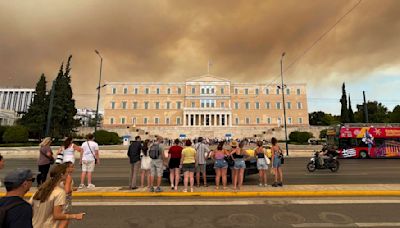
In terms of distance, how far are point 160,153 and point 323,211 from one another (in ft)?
17.2

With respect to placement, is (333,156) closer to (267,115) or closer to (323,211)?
(323,211)

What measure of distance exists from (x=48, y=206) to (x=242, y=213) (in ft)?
14.7

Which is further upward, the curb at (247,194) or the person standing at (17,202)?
the person standing at (17,202)

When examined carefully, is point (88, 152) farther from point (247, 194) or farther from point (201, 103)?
point (201, 103)

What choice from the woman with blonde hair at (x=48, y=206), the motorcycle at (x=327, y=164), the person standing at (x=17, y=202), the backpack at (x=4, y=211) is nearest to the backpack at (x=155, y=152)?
the woman with blonde hair at (x=48, y=206)

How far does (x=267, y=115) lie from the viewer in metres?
78.4

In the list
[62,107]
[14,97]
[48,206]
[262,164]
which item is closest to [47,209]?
[48,206]

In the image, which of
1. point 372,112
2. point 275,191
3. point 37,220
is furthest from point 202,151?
point 372,112

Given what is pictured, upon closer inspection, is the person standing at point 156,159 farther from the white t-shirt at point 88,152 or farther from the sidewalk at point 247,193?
the white t-shirt at point 88,152

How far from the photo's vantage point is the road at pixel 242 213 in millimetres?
5109

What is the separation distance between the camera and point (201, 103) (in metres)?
78.7

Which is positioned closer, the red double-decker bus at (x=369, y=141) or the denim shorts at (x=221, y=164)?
the denim shorts at (x=221, y=164)

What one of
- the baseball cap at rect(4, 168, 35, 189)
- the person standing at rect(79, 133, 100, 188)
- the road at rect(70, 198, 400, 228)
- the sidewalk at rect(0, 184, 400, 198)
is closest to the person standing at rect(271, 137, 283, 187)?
the sidewalk at rect(0, 184, 400, 198)

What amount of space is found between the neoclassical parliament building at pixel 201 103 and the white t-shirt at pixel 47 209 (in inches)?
2892
